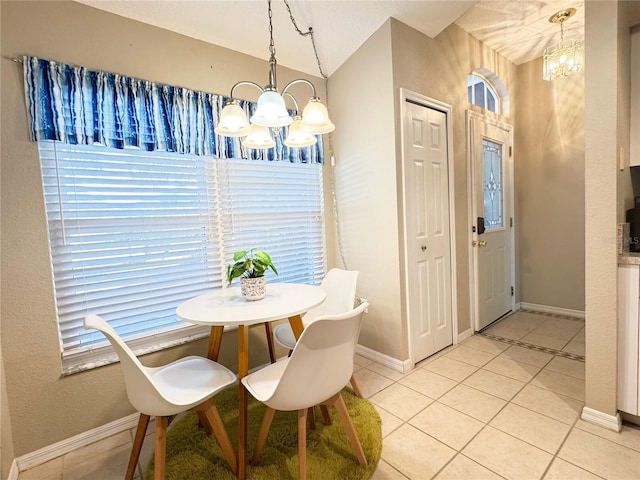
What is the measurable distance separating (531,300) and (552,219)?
1.00 meters

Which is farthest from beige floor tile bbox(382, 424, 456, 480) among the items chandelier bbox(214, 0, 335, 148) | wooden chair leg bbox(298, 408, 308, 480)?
chandelier bbox(214, 0, 335, 148)

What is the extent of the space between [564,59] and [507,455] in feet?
9.75

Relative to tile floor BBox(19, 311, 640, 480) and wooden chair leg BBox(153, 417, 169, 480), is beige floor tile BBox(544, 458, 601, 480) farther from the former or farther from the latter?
wooden chair leg BBox(153, 417, 169, 480)

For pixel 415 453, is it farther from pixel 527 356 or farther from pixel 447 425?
pixel 527 356

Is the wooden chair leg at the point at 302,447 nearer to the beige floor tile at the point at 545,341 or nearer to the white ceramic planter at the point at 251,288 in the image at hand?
the white ceramic planter at the point at 251,288

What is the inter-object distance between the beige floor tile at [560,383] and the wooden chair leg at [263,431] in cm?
193

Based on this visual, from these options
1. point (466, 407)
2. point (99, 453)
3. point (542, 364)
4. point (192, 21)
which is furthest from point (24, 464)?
point (542, 364)

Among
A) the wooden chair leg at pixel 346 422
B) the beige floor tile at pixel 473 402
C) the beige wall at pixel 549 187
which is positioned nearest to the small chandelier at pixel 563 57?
the beige wall at pixel 549 187

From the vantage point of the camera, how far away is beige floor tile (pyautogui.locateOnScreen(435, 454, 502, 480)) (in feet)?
4.79

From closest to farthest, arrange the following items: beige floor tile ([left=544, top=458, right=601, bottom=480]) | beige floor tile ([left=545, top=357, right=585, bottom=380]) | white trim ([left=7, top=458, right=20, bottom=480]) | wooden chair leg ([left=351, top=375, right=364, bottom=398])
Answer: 1. beige floor tile ([left=544, top=458, right=601, bottom=480])
2. white trim ([left=7, top=458, right=20, bottom=480])
3. wooden chair leg ([left=351, top=375, right=364, bottom=398])
4. beige floor tile ([left=545, top=357, right=585, bottom=380])

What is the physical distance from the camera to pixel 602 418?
175 cm

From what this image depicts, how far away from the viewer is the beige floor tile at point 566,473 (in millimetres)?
1432

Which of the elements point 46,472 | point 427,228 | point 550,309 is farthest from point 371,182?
point 550,309

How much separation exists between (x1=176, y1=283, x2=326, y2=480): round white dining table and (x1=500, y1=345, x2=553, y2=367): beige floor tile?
1903 mm
